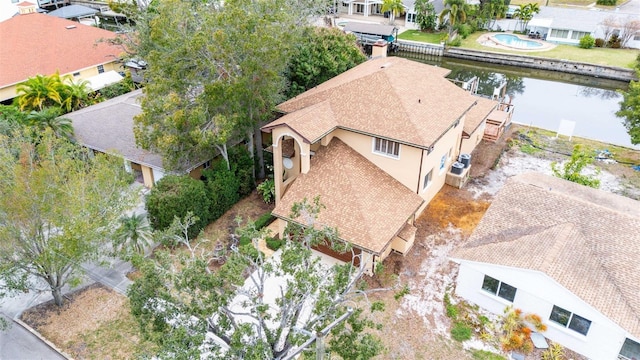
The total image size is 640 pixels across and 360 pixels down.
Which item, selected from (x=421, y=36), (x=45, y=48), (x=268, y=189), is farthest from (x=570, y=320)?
(x=421, y=36)

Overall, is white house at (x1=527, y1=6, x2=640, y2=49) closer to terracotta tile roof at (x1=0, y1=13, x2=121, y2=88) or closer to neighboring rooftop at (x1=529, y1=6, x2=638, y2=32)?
neighboring rooftop at (x1=529, y1=6, x2=638, y2=32)

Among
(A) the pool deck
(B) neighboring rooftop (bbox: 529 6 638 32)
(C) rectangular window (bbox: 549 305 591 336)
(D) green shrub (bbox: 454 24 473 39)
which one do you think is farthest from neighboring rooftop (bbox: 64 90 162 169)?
(B) neighboring rooftop (bbox: 529 6 638 32)

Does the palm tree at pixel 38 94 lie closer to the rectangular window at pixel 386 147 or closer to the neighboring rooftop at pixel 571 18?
the rectangular window at pixel 386 147

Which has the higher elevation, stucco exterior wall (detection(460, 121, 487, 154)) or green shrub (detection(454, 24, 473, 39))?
green shrub (detection(454, 24, 473, 39))

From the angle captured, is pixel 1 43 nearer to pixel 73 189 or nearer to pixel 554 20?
pixel 73 189

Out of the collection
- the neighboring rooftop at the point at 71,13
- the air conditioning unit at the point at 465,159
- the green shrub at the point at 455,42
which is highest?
the neighboring rooftop at the point at 71,13

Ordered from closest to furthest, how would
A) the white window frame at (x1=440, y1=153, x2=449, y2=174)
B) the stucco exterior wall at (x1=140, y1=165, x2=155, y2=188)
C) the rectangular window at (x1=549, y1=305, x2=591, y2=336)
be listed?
the rectangular window at (x1=549, y1=305, x2=591, y2=336) < the white window frame at (x1=440, y1=153, x2=449, y2=174) < the stucco exterior wall at (x1=140, y1=165, x2=155, y2=188)

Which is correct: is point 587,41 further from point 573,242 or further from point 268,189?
point 268,189

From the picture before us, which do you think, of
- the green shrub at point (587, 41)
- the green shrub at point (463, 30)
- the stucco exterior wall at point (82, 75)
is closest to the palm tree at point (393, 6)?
the green shrub at point (463, 30)
